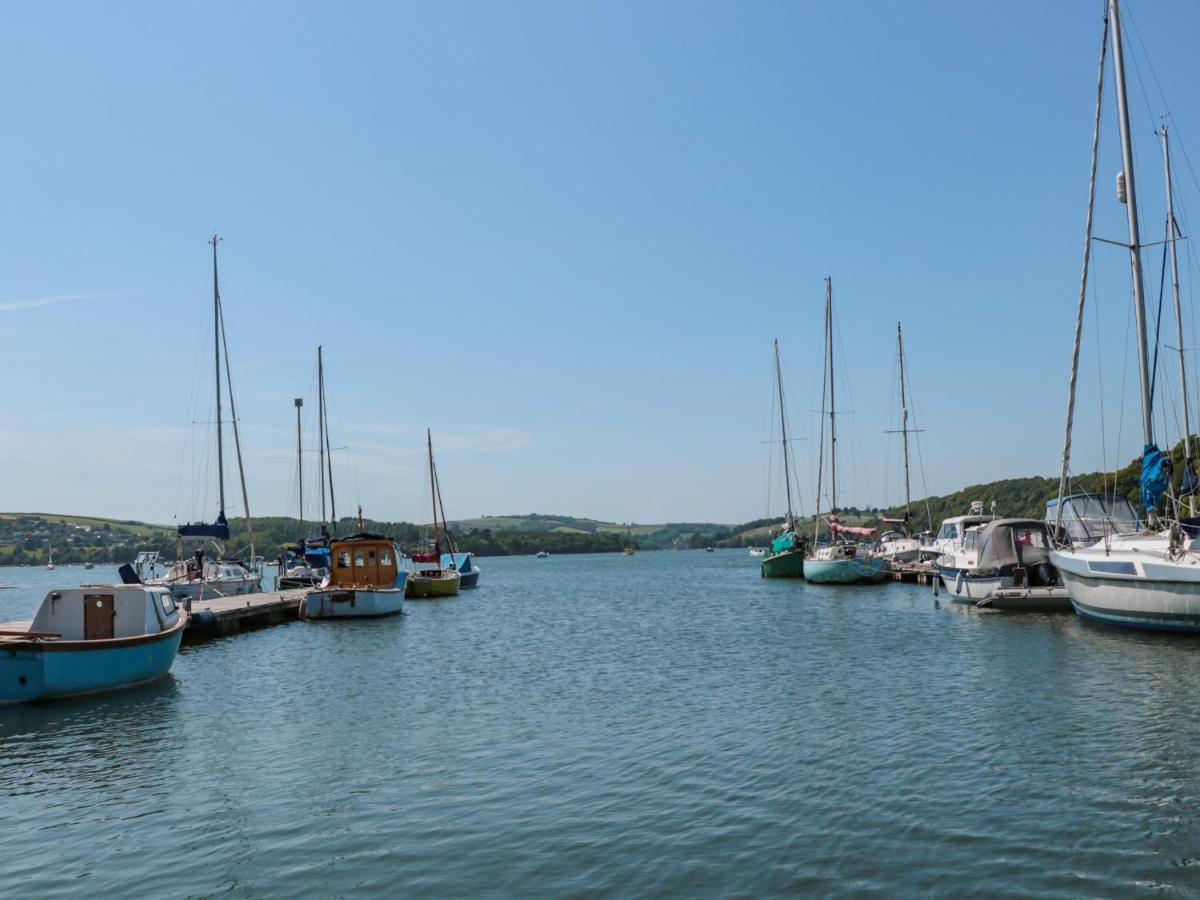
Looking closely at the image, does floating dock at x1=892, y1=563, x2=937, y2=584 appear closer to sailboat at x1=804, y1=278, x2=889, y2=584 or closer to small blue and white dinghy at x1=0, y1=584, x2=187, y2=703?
sailboat at x1=804, y1=278, x2=889, y2=584

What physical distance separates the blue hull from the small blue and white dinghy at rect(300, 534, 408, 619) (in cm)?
2102

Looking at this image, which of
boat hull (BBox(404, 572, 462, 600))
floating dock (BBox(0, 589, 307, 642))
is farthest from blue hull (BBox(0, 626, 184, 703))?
boat hull (BBox(404, 572, 462, 600))

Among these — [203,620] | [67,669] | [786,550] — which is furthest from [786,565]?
[67,669]

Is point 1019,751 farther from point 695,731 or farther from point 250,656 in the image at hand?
point 250,656

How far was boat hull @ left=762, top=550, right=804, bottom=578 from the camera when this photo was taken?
72812 mm

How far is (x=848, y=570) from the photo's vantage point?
195 ft

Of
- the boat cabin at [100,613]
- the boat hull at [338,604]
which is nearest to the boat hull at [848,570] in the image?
the boat hull at [338,604]

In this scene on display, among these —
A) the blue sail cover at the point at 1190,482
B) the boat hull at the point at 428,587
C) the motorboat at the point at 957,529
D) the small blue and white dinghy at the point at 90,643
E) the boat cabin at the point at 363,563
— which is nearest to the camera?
the small blue and white dinghy at the point at 90,643

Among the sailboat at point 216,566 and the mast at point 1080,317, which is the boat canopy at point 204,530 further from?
the mast at point 1080,317

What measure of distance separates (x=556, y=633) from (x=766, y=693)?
18641mm

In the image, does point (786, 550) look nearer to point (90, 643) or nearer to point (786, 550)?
point (786, 550)

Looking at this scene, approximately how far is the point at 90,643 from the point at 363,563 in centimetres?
2712

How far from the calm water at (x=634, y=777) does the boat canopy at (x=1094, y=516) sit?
1060 cm

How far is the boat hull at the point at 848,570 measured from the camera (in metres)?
59.5
